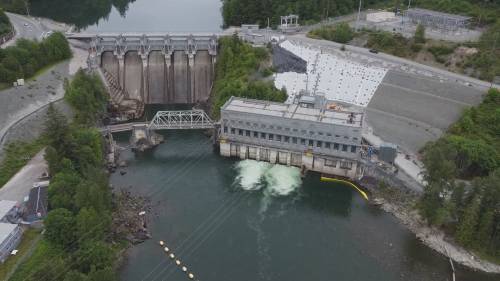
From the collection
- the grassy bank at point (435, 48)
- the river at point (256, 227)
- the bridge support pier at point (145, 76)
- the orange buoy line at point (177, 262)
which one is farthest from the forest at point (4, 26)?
the orange buoy line at point (177, 262)

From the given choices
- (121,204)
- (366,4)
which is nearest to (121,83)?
(121,204)

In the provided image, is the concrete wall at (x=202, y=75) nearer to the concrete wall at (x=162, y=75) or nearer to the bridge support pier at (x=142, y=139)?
the concrete wall at (x=162, y=75)

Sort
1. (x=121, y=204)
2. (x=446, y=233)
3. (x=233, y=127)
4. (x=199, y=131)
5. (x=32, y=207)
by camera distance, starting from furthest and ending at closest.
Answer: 1. (x=199, y=131)
2. (x=233, y=127)
3. (x=121, y=204)
4. (x=446, y=233)
5. (x=32, y=207)

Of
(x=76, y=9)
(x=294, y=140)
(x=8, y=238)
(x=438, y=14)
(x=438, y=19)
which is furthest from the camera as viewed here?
(x=76, y=9)

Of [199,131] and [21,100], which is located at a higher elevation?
[21,100]

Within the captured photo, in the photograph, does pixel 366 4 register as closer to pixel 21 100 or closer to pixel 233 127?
pixel 233 127

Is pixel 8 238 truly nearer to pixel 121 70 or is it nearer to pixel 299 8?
pixel 121 70

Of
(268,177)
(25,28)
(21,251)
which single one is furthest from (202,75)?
(21,251)
